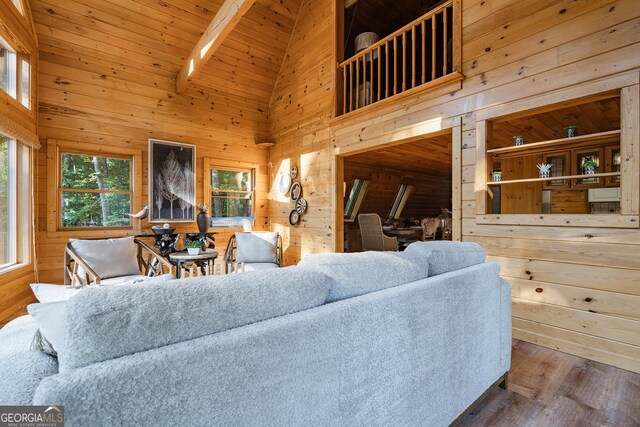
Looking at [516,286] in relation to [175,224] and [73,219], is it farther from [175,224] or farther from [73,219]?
[73,219]

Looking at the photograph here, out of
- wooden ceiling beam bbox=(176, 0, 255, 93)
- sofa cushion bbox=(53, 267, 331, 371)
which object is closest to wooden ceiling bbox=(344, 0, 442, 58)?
wooden ceiling beam bbox=(176, 0, 255, 93)

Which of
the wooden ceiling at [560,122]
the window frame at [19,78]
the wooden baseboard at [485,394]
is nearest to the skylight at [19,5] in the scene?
the window frame at [19,78]

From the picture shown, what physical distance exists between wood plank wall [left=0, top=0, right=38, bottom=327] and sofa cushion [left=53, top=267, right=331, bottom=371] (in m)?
3.39

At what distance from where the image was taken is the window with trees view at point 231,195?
5.36m

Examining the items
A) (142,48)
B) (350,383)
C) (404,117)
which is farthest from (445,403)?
(142,48)

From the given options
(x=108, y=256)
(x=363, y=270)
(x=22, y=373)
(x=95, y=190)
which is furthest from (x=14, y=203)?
(x=363, y=270)

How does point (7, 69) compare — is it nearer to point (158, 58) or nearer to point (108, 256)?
point (158, 58)

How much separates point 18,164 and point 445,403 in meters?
4.65

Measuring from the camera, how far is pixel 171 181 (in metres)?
4.79

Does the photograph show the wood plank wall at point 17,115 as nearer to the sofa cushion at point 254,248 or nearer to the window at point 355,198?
the sofa cushion at point 254,248

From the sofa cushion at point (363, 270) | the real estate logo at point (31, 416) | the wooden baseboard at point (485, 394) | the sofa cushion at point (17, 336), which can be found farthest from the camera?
the wooden baseboard at point (485, 394)

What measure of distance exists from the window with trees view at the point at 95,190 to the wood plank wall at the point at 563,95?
3951 millimetres

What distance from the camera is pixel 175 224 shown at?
190 inches

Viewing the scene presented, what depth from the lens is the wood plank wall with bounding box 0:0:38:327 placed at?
2.99m
